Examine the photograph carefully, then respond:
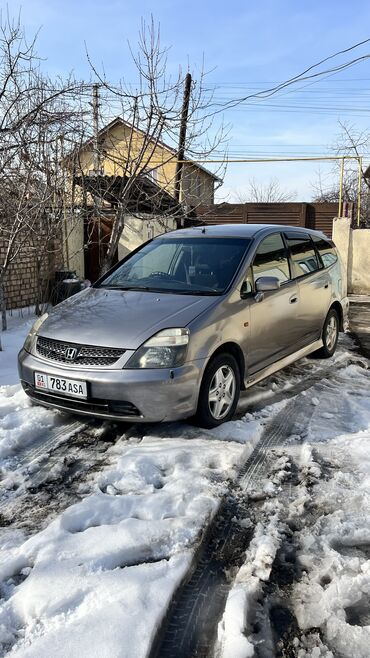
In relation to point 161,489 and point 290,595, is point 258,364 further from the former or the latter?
point 290,595

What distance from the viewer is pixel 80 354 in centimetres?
377

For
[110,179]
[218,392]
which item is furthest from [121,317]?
[110,179]

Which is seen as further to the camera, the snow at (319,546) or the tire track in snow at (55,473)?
the tire track in snow at (55,473)

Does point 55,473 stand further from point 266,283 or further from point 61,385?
point 266,283

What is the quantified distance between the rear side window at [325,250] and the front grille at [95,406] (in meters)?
3.58

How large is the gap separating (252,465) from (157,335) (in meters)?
1.11

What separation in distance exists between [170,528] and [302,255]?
3868 mm

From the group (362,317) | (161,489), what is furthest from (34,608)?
(362,317)

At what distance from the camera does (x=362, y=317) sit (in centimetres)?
982

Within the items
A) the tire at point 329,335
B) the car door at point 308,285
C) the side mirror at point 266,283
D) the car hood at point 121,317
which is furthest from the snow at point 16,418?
the tire at point 329,335

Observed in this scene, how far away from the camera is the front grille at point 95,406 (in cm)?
365

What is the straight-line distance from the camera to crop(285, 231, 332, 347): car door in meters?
5.48

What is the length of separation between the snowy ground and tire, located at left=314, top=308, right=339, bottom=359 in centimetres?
185

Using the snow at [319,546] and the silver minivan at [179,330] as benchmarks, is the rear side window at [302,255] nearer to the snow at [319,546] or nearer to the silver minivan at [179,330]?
the silver minivan at [179,330]
